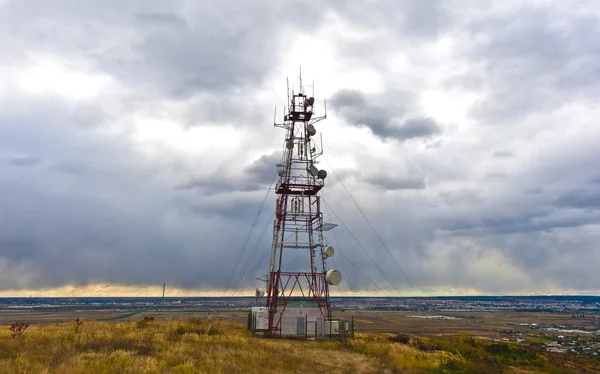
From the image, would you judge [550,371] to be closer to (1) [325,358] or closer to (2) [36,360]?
(1) [325,358]

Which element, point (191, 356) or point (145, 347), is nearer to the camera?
point (191, 356)

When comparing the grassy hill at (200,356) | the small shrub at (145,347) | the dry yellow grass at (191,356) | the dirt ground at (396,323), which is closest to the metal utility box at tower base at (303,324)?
the grassy hill at (200,356)

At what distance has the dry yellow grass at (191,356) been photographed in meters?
17.9

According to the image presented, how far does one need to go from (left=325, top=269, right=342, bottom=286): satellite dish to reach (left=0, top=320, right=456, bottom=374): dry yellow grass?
5145 millimetres

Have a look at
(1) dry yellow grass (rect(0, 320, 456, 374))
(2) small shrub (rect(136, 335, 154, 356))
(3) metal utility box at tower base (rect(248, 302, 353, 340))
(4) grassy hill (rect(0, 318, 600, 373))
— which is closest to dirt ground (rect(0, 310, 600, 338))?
(3) metal utility box at tower base (rect(248, 302, 353, 340))

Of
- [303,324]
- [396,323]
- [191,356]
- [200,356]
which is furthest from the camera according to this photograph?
[396,323]

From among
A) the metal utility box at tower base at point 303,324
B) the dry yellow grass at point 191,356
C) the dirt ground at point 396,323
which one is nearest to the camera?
the dry yellow grass at point 191,356

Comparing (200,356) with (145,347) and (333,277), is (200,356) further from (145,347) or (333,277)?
(333,277)

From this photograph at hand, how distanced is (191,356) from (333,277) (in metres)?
15.0

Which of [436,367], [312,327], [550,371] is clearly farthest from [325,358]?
[550,371]

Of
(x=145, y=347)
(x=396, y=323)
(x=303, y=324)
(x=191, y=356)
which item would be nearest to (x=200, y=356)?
(x=191, y=356)

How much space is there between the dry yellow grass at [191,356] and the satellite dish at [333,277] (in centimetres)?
514

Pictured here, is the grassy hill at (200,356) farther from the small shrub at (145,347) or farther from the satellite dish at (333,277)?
the satellite dish at (333,277)

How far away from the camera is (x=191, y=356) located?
817 inches
